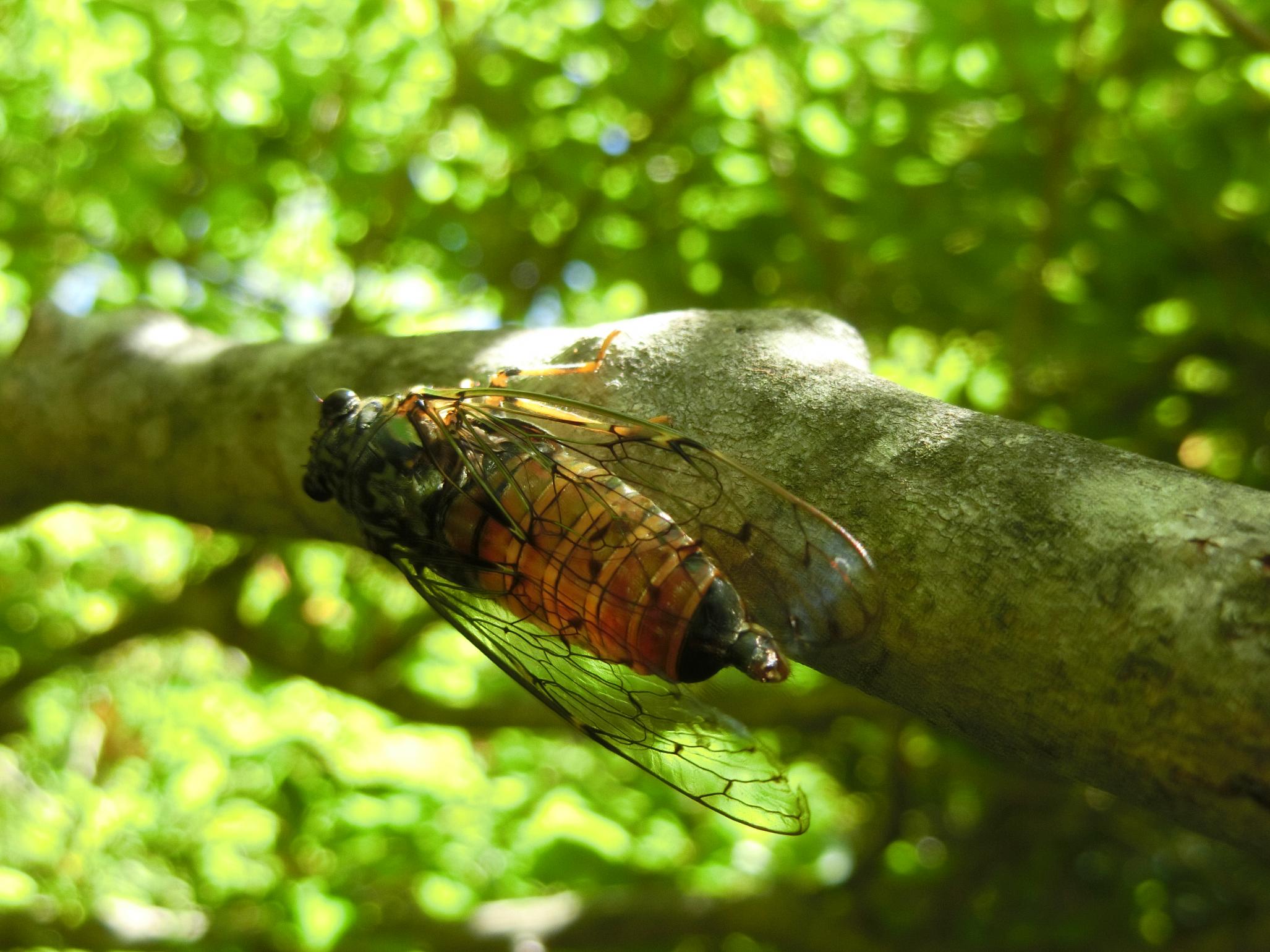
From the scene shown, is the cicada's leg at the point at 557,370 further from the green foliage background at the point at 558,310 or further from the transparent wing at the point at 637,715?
the green foliage background at the point at 558,310

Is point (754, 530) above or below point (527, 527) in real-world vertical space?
above

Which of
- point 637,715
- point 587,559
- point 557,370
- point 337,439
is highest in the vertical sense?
point 557,370

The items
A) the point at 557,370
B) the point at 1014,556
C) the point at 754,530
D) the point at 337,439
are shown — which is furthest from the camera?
the point at 337,439

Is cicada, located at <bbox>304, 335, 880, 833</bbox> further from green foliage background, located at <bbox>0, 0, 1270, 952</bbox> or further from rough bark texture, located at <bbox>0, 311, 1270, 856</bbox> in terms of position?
green foliage background, located at <bbox>0, 0, 1270, 952</bbox>

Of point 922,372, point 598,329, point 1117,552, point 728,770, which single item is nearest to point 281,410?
point 598,329

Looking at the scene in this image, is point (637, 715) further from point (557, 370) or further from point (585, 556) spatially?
point (557, 370)

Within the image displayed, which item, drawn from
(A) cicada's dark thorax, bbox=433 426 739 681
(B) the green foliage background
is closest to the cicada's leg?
(A) cicada's dark thorax, bbox=433 426 739 681

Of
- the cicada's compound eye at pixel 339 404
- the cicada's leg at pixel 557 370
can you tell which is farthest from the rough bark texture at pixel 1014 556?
the cicada's compound eye at pixel 339 404

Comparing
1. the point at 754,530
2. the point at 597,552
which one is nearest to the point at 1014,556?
the point at 754,530
